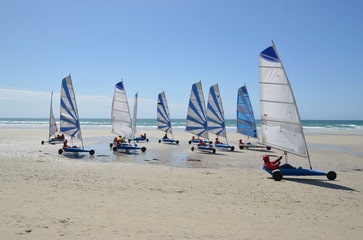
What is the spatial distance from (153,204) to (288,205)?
12.7ft

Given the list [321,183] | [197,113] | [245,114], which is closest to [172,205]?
[321,183]

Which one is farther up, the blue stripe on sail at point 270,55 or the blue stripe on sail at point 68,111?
the blue stripe on sail at point 270,55

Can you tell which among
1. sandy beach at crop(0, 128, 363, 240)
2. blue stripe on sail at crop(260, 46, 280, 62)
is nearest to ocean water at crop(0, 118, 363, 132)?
blue stripe on sail at crop(260, 46, 280, 62)

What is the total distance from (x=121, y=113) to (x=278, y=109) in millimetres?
13165

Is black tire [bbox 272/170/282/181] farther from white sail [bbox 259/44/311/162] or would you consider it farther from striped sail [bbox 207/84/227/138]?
striped sail [bbox 207/84/227/138]

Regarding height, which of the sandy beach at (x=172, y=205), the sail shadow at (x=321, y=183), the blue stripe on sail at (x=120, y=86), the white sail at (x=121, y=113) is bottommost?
the sail shadow at (x=321, y=183)

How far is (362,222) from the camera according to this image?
7098 millimetres

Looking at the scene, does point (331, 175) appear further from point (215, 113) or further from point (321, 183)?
point (215, 113)

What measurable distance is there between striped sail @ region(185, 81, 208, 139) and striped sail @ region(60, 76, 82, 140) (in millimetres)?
9215

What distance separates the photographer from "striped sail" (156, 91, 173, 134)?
3158cm

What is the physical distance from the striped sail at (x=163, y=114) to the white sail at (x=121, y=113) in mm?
9055

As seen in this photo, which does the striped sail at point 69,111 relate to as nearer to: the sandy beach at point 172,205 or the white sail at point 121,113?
the white sail at point 121,113

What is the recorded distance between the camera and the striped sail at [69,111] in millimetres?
20859

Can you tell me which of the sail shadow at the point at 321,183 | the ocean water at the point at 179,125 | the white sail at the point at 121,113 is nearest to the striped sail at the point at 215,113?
the white sail at the point at 121,113
